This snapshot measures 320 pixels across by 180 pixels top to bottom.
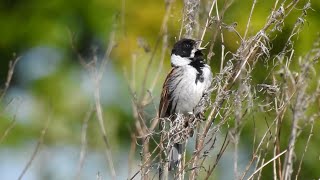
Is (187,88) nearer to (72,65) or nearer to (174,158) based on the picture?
(174,158)

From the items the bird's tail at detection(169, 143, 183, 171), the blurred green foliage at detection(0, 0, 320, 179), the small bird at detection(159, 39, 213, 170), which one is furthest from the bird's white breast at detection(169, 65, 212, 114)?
the blurred green foliage at detection(0, 0, 320, 179)

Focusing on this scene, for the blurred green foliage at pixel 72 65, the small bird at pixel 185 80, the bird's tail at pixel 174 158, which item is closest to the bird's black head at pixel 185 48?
the small bird at pixel 185 80

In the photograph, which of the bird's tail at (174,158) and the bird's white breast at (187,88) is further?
the bird's white breast at (187,88)

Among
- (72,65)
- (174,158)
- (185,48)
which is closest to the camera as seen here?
(174,158)

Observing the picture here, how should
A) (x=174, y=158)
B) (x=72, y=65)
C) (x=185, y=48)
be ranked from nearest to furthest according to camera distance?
(x=174, y=158), (x=185, y=48), (x=72, y=65)

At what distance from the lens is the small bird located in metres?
4.04

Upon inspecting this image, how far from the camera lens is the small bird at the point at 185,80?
4.04 meters

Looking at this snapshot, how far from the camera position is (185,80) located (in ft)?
13.6

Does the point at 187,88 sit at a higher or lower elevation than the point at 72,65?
higher

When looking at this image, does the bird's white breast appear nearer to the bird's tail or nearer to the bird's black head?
the bird's black head

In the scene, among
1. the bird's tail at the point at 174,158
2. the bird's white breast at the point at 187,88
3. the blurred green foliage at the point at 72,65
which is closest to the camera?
the bird's tail at the point at 174,158


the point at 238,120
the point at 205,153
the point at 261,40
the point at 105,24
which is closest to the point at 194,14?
the point at 261,40

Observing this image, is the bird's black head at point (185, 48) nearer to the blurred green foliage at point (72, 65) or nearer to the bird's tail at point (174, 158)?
the bird's tail at point (174, 158)

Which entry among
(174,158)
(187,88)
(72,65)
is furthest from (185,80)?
(72,65)
